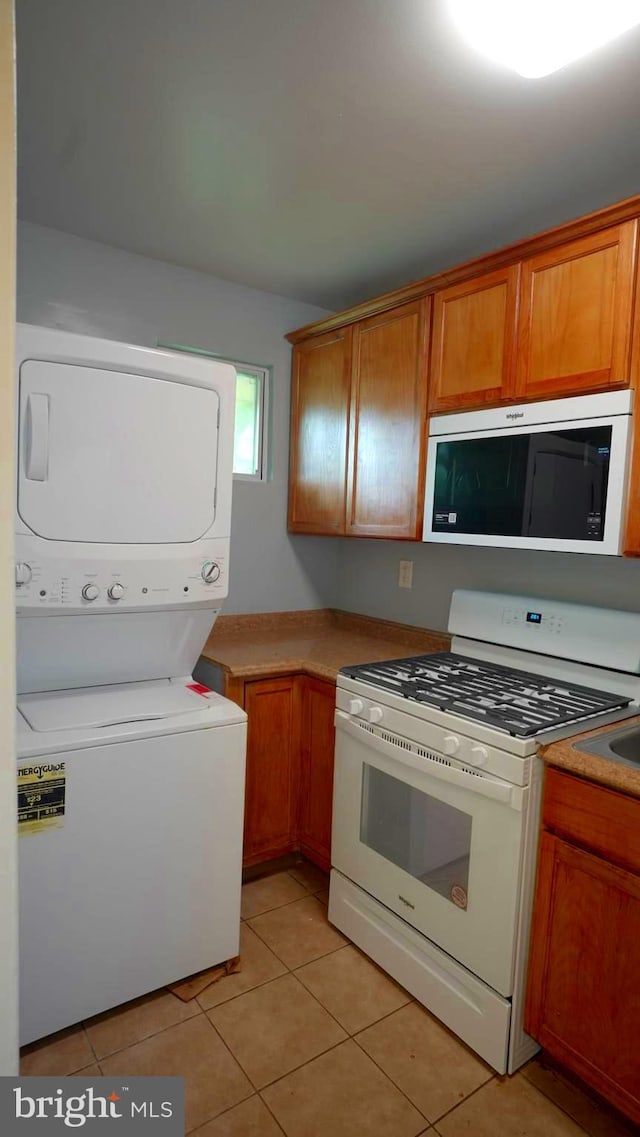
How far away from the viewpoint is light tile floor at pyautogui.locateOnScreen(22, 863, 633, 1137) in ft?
4.70

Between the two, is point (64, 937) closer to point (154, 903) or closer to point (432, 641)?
point (154, 903)

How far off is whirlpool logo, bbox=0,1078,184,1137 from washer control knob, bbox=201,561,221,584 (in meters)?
1.20

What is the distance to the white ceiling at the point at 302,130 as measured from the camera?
130cm

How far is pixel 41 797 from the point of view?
1.51m

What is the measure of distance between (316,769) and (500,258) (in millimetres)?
1878

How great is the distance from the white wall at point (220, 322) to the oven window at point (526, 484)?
1.00 meters

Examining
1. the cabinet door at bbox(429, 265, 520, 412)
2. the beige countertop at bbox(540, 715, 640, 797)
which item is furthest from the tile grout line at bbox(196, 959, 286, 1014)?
the cabinet door at bbox(429, 265, 520, 412)

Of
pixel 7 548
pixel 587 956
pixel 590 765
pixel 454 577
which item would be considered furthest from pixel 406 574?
pixel 7 548

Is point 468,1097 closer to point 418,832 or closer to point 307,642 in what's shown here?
point 418,832

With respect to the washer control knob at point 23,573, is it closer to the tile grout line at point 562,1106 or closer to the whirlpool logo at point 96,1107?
the whirlpool logo at point 96,1107

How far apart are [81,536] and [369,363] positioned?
1366mm

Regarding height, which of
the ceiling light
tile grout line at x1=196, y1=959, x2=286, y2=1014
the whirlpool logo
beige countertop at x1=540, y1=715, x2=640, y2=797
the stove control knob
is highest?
the ceiling light

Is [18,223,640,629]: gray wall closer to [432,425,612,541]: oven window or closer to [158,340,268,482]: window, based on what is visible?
[158,340,268,482]: window

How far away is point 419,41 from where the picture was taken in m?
1.30
